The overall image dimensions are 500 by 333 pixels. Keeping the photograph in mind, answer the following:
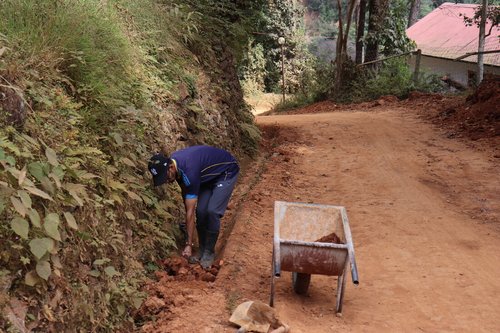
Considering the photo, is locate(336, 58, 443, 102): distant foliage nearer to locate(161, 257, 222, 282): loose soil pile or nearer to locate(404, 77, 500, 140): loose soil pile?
locate(404, 77, 500, 140): loose soil pile

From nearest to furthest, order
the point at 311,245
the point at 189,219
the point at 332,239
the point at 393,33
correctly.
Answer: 1. the point at 311,245
2. the point at 332,239
3. the point at 189,219
4. the point at 393,33

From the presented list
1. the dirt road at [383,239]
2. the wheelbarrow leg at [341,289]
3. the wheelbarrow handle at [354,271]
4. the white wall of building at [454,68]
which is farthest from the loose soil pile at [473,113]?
the white wall of building at [454,68]

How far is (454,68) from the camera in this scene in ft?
95.4

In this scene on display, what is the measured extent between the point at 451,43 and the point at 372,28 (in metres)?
10.2

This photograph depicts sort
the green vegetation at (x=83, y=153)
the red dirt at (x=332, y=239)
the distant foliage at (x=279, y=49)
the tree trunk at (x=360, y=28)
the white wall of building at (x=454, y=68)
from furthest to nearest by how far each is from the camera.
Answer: the distant foliage at (x=279, y=49)
the white wall of building at (x=454, y=68)
the tree trunk at (x=360, y=28)
the red dirt at (x=332, y=239)
the green vegetation at (x=83, y=153)

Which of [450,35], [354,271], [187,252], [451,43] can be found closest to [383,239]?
[354,271]

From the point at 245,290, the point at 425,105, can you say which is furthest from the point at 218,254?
the point at 425,105

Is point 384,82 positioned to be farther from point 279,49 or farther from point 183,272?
point 183,272

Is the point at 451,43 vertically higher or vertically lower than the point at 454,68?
higher

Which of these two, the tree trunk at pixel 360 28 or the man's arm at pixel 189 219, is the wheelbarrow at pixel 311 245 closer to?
the man's arm at pixel 189 219

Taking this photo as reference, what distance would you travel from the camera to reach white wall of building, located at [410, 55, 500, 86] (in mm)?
26438

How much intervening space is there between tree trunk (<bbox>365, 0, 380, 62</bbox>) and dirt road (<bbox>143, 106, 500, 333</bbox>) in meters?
10.3

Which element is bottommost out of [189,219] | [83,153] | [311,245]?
[189,219]

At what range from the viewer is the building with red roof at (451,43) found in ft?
89.1
